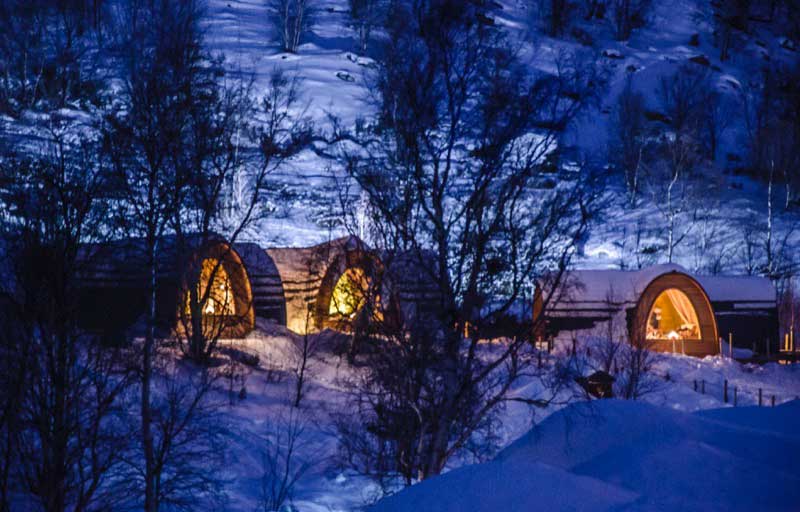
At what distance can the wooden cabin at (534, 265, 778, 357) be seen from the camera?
27.4 meters

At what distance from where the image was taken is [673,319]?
102 ft

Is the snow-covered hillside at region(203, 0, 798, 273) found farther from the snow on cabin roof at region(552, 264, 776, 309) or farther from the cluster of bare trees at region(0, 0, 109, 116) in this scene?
the cluster of bare trees at region(0, 0, 109, 116)

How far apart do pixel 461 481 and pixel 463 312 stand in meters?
6.29

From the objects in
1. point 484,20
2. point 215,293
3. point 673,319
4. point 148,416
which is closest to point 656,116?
point 673,319

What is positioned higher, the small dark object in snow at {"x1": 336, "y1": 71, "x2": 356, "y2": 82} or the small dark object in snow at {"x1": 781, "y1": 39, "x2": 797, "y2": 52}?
the small dark object in snow at {"x1": 781, "y1": 39, "x2": 797, "y2": 52}

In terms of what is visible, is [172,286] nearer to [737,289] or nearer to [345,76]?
[737,289]

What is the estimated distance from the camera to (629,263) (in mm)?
39312

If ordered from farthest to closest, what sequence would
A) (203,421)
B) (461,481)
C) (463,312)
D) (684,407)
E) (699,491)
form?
(684,407)
(203,421)
(463,312)
(699,491)
(461,481)

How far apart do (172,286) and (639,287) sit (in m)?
16.2

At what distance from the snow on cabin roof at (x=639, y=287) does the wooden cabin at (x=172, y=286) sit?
11.2 metres

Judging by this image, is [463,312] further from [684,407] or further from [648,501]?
[684,407]

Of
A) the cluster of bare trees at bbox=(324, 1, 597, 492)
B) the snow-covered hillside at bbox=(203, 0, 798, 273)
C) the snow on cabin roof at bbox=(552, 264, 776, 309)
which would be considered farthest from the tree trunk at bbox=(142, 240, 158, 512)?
the snow on cabin roof at bbox=(552, 264, 776, 309)

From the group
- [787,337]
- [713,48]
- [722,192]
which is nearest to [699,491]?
[787,337]

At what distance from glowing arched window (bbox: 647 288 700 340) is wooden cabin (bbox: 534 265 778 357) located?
0.04m
